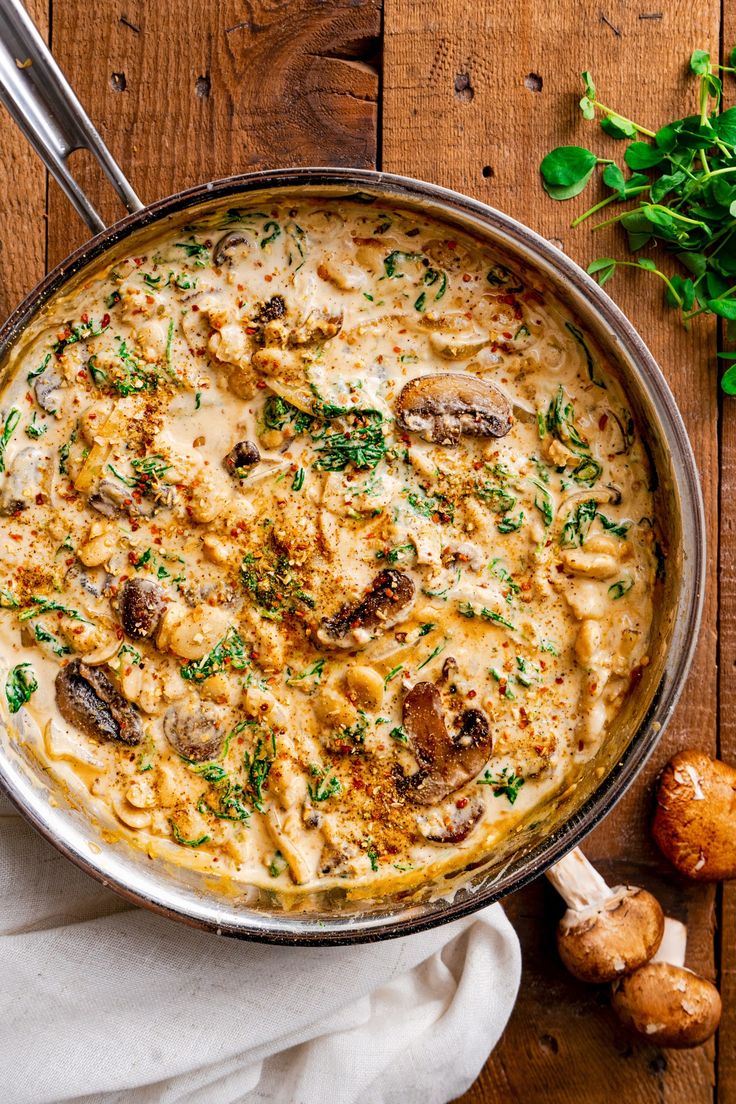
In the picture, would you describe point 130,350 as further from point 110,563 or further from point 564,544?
point 564,544

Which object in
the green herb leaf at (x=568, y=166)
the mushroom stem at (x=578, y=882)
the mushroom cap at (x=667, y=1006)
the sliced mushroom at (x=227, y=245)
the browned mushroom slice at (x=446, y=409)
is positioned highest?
the green herb leaf at (x=568, y=166)

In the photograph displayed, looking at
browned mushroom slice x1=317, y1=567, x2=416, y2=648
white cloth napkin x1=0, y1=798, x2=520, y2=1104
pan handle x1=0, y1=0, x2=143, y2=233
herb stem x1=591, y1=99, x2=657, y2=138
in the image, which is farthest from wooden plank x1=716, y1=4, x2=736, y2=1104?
pan handle x1=0, y1=0, x2=143, y2=233

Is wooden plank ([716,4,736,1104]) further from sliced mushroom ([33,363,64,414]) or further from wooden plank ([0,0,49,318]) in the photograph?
wooden plank ([0,0,49,318])

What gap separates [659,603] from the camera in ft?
8.85

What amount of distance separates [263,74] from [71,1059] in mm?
3010

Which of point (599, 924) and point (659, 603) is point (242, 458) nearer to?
point (659, 603)

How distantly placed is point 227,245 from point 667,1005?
2646 millimetres

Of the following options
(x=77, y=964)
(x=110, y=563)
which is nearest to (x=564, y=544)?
(x=110, y=563)

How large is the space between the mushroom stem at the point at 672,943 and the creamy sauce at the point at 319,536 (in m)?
0.71

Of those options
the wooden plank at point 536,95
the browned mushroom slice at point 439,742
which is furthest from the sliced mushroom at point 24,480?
the wooden plank at point 536,95

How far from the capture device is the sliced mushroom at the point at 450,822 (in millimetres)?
2719

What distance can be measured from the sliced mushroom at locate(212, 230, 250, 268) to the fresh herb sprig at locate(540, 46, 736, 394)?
96 centimetres

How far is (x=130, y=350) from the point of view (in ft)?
8.75

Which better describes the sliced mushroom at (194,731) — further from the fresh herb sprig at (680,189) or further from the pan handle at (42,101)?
the fresh herb sprig at (680,189)
